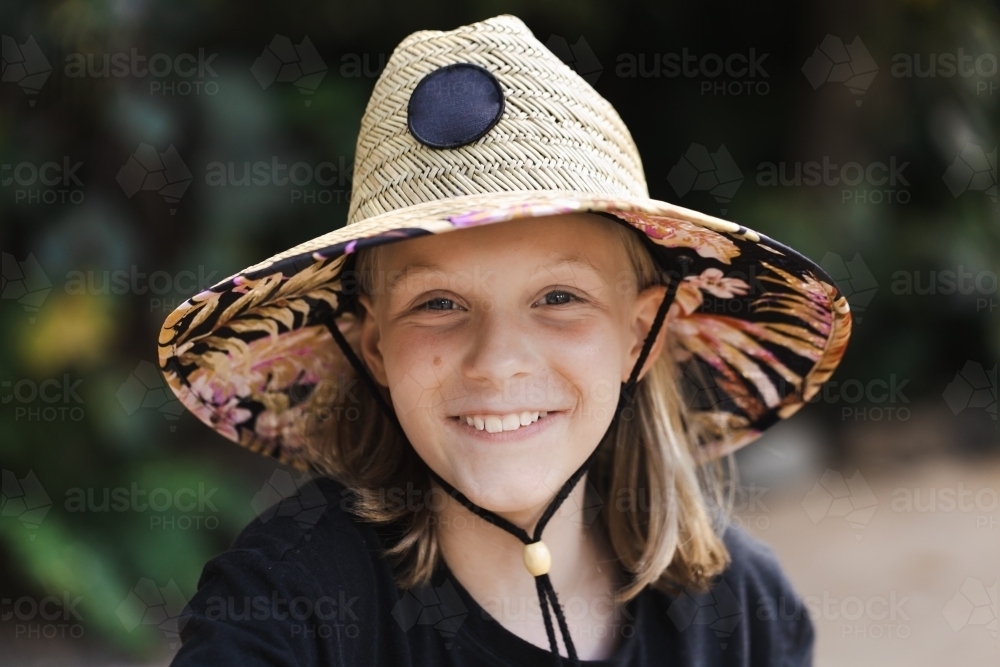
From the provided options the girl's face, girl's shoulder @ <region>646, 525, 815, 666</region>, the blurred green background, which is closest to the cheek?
the girl's face

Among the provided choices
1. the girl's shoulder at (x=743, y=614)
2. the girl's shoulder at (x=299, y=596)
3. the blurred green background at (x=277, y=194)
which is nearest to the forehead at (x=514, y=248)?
the girl's shoulder at (x=299, y=596)

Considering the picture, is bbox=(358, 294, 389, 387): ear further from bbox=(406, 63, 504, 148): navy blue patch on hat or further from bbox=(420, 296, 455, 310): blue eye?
bbox=(406, 63, 504, 148): navy blue patch on hat

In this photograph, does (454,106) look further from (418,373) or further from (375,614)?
(375,614)

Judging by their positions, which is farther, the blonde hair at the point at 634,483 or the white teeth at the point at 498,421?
the blonde hair at the point at 634,483

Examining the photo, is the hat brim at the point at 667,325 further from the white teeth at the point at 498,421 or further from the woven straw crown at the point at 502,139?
the white teeth at the point at 498,421

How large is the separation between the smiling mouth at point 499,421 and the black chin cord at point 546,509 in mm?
106

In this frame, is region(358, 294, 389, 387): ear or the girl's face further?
region(358, 294, 389, 387): ear

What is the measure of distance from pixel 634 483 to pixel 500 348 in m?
0.48

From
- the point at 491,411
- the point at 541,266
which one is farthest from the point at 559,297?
the point at 491,411

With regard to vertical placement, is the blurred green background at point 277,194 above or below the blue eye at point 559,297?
below

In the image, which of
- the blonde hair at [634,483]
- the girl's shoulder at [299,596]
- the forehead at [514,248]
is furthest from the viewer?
the blonde hair at [634,483]

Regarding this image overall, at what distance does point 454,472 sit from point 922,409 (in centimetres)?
283

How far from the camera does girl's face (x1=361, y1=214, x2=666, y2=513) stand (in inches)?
48.8

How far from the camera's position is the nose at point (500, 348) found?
1233mm
